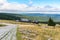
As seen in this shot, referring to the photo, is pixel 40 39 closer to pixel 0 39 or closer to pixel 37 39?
pixel 37 39

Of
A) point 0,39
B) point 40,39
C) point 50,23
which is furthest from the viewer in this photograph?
point 50,23

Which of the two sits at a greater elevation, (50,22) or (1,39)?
(1,39)

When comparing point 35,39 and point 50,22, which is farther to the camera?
point 50,22

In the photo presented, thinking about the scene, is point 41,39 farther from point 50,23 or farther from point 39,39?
point 50,23

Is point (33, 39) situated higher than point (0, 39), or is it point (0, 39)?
point (0, 39)

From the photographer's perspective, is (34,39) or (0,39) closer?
(0,39)

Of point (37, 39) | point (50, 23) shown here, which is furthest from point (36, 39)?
point (50, 23)

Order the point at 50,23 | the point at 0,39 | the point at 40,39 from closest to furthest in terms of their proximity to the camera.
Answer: the point at 0,39 < the point at 40,39 < the point at 50,23

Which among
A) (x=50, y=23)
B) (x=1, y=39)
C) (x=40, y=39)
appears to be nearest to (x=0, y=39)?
(x=1, y=39)
